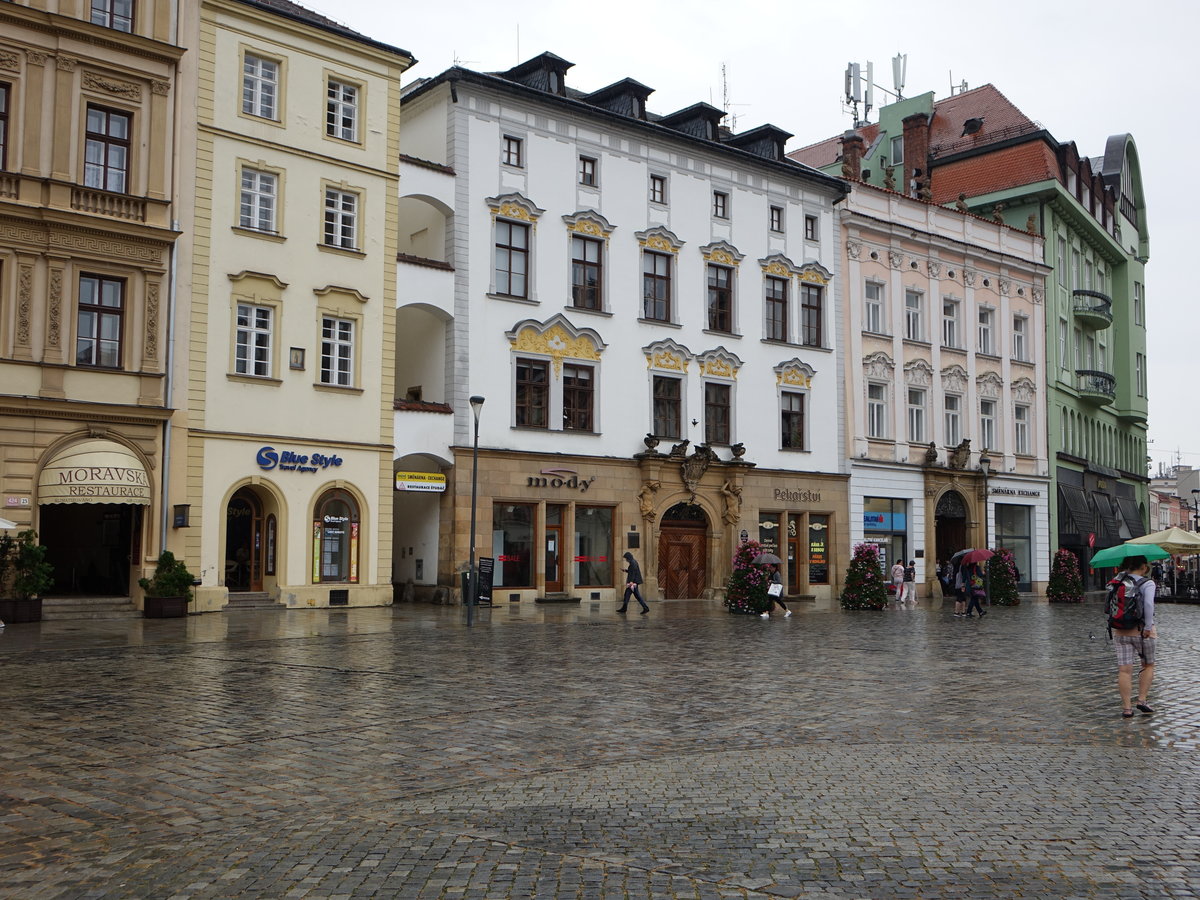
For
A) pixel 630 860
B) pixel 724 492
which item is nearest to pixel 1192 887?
pixel 630 860

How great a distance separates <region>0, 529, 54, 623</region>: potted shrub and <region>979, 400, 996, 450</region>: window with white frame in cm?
3774

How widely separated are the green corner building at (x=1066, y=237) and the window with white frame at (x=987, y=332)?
13.1 ft

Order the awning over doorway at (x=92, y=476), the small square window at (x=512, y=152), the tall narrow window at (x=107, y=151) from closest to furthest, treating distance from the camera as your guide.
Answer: the awning over doorway at (x=92, y=476)
the tall narrow window at (x=107, y=151)
the small square window at (x=512, y=152)

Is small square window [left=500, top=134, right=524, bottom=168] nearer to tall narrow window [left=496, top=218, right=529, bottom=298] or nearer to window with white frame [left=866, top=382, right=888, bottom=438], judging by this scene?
tall narrow window [left=496, top=218, right=529, bottom=298]

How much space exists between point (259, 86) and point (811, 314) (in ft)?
70.9

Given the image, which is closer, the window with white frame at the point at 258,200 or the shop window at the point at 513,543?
the window with white frame at the point at 258,200

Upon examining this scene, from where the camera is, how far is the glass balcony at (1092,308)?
58.3 m

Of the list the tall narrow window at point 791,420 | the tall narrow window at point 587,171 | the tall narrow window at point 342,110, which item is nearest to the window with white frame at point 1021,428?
the tall narrow window at point 791,420

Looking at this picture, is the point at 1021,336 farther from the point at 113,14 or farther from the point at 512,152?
the point at 113,14

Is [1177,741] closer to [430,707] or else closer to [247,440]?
[430,707]

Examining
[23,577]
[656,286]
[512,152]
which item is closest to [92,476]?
[23,577]

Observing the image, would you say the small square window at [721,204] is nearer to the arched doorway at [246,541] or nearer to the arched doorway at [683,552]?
the arched doorway at [683,552]

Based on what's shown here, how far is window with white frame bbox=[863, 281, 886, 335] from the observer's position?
46656 millimetres

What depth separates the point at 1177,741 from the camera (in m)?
10.9
